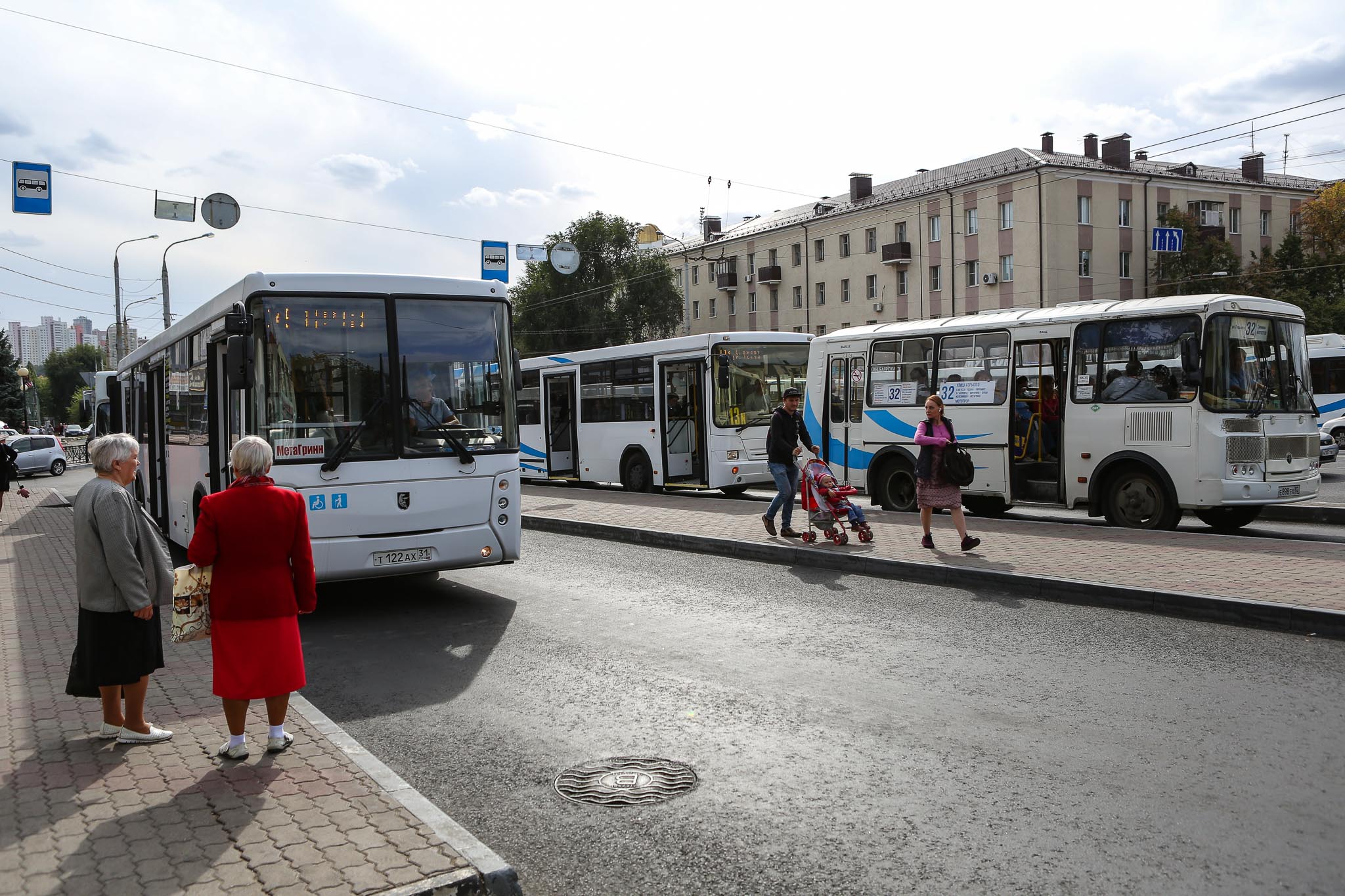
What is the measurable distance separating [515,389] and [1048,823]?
6.81 meters

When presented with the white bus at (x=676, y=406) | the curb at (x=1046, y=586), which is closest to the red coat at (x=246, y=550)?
the curb at (x=1046, y=586)

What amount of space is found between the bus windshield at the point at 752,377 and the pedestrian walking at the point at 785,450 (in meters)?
6.47

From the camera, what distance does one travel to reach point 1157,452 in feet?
44.0

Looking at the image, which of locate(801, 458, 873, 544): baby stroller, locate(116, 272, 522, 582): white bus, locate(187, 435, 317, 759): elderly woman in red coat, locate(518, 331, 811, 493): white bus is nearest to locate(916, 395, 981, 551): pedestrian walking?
locate(801, 458, 873, 544): baby stroller

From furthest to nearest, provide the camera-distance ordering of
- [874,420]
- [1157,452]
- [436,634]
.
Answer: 1. [874,420]
2. [1157,452]
3. [436,634]

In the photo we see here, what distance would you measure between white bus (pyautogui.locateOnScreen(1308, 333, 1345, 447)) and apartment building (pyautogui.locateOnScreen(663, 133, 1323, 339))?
17098mm

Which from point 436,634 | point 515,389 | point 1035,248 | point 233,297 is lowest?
point 436,634

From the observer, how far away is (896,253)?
58844 millimetres

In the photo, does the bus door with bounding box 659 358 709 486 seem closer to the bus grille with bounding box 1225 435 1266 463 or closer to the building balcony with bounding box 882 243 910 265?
the bus grille with bounding box 1225 435 1266 463

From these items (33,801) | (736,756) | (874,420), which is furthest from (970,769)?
(874,420)

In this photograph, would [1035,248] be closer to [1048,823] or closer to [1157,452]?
[1157,452]

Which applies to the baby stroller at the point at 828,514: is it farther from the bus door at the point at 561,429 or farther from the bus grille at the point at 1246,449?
the bus door at the point at 561,429

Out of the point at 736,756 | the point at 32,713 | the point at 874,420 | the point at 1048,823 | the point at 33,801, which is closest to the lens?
the point at 1048,823

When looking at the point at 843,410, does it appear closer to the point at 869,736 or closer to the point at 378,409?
the point at 378,409
